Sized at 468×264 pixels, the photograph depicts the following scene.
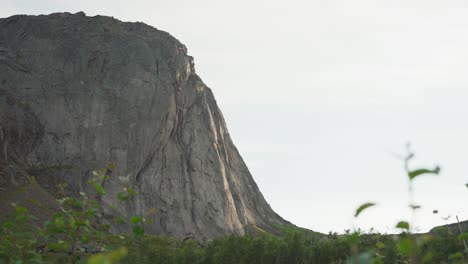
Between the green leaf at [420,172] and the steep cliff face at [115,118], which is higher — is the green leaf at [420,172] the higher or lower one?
the lower one

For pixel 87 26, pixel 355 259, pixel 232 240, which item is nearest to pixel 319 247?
pixel 232 240

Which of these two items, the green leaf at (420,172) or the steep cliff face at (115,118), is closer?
the green leaf at (420,172)

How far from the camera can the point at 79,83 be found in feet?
212

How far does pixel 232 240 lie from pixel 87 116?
47.1 meters

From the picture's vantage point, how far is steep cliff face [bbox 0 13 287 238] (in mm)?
59281

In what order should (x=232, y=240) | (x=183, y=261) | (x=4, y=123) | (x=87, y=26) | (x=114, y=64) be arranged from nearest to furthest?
(x=183, y=261) < (x=232, y=240) < (x=4, y=123) < (x=114, y=64) < (x=87, y=26)

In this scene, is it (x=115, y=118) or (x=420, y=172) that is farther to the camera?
(x=115, y=118)

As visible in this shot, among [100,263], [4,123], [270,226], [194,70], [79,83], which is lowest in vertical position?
[100,263]

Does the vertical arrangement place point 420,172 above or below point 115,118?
below

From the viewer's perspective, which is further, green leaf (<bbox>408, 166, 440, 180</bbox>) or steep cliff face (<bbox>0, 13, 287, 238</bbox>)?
steep cliff face (<bbox>0, 13, 287, 238</bbox>)

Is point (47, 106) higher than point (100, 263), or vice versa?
point (47, 106)

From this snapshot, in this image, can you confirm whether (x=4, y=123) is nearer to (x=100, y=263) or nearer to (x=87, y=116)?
(x=87, y=116)

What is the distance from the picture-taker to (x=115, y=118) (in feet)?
210

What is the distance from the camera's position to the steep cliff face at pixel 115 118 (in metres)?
59.3
